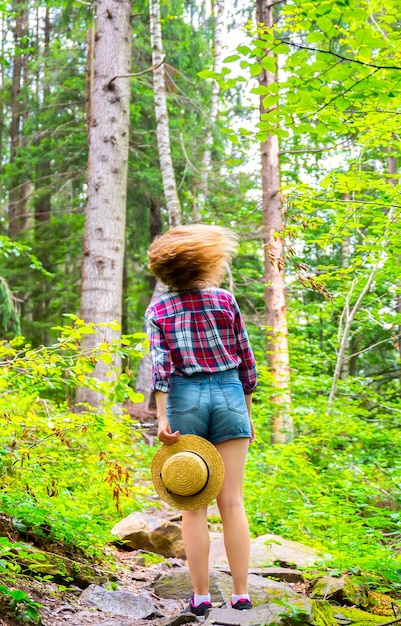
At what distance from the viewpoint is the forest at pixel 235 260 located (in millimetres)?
4035

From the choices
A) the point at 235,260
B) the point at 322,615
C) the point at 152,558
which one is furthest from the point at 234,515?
the point at 235,260

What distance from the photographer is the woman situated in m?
3.20

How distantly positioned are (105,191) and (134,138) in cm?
677

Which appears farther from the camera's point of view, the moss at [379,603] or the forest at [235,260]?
the forest at [235,260]

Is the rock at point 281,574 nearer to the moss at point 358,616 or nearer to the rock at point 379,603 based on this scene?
the rock at point 379,603

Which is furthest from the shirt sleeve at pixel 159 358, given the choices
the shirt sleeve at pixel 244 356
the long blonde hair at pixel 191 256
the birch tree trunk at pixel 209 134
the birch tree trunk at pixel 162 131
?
the birch tree trunk at pixel 209 134

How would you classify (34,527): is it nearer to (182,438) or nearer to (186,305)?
(182,438)

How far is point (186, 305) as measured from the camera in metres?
3.33

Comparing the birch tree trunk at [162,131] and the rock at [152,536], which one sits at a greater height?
the birch tree trunk at [162,131]

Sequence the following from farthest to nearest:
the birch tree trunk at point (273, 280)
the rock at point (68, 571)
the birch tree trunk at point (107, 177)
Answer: the birch tree trunk at point (273, 280)
the birch tree trunk at point (107, 177)
the rock at point (68, 571)

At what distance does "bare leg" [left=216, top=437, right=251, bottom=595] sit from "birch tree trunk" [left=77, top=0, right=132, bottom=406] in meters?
5.11

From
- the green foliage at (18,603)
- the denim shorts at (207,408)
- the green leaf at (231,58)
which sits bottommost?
the green foliage at (18,603)

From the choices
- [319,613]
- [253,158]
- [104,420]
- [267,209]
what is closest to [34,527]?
[104,420]

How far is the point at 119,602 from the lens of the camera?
3.53 m
